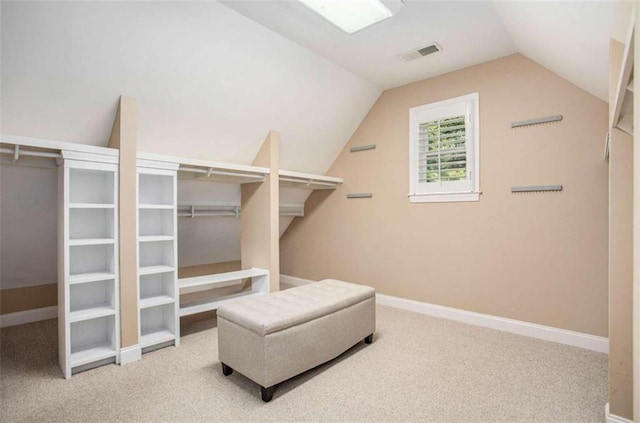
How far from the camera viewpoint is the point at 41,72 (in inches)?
87.0

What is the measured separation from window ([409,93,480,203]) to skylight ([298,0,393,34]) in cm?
151

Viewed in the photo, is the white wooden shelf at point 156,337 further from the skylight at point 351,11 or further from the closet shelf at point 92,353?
the skylight at point 351,11

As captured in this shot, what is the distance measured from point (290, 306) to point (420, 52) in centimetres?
265

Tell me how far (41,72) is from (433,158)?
355 cm

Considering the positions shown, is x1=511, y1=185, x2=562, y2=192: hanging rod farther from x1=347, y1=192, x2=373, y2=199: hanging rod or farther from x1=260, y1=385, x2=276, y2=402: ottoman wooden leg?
x1=260, y1=385, x2=276, y2=402: ottoman wooden leg

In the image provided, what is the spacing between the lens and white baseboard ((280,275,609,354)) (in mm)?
2809

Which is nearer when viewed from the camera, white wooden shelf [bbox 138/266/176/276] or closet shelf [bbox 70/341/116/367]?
closet shelf [bbox 70/341/116/367]

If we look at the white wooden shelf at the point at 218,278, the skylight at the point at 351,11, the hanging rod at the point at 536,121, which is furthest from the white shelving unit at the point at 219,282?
the hanging rod at the point at 536,121

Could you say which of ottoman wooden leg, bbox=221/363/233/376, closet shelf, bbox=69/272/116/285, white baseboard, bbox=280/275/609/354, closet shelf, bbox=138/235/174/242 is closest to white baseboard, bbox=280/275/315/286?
white baseboard, bbox=280/275/609/354

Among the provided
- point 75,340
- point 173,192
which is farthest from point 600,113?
point 75,340

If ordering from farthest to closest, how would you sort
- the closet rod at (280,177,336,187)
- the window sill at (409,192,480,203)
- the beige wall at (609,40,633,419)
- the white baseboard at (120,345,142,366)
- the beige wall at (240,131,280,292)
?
the closet rod at (280,177,336,187) → the beige wall at (240,131,280,292) → the window sill at (409,192,480,203) → the white baseboard at (120,345,142,366) → the beige wall at (609,40,633,419)

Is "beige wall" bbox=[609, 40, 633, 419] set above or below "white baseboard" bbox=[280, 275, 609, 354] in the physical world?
above

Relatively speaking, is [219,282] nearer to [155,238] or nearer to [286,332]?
[155,238]

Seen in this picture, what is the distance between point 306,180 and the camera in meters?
4.17
